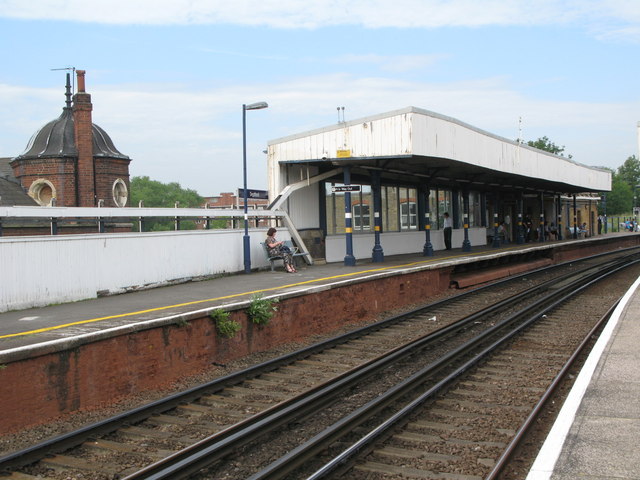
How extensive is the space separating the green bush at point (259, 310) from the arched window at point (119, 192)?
28.5 meters

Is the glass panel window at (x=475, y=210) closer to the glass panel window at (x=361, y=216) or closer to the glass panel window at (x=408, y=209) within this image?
the glass panel window at (x=408, y=209)

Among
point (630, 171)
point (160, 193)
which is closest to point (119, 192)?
point (160, 193)

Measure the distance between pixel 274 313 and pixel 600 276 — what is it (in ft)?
54.9

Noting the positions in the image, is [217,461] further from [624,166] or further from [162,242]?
[624,166]

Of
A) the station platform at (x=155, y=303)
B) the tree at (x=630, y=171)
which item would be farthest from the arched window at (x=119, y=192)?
the tree at (x=630, y=171)

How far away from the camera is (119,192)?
38.0 metres

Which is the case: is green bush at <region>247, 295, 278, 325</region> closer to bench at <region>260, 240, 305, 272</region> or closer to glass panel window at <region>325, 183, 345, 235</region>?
bench at <region>260, 240, 305, 272</region>

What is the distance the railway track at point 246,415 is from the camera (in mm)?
5535

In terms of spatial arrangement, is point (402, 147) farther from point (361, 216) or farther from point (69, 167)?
point (69, 167)

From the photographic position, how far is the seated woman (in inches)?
658

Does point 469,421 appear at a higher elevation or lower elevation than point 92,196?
lower

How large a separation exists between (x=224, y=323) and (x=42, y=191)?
98.4 ft

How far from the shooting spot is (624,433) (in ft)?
18.3

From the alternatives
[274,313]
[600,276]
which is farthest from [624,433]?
[600,276]
